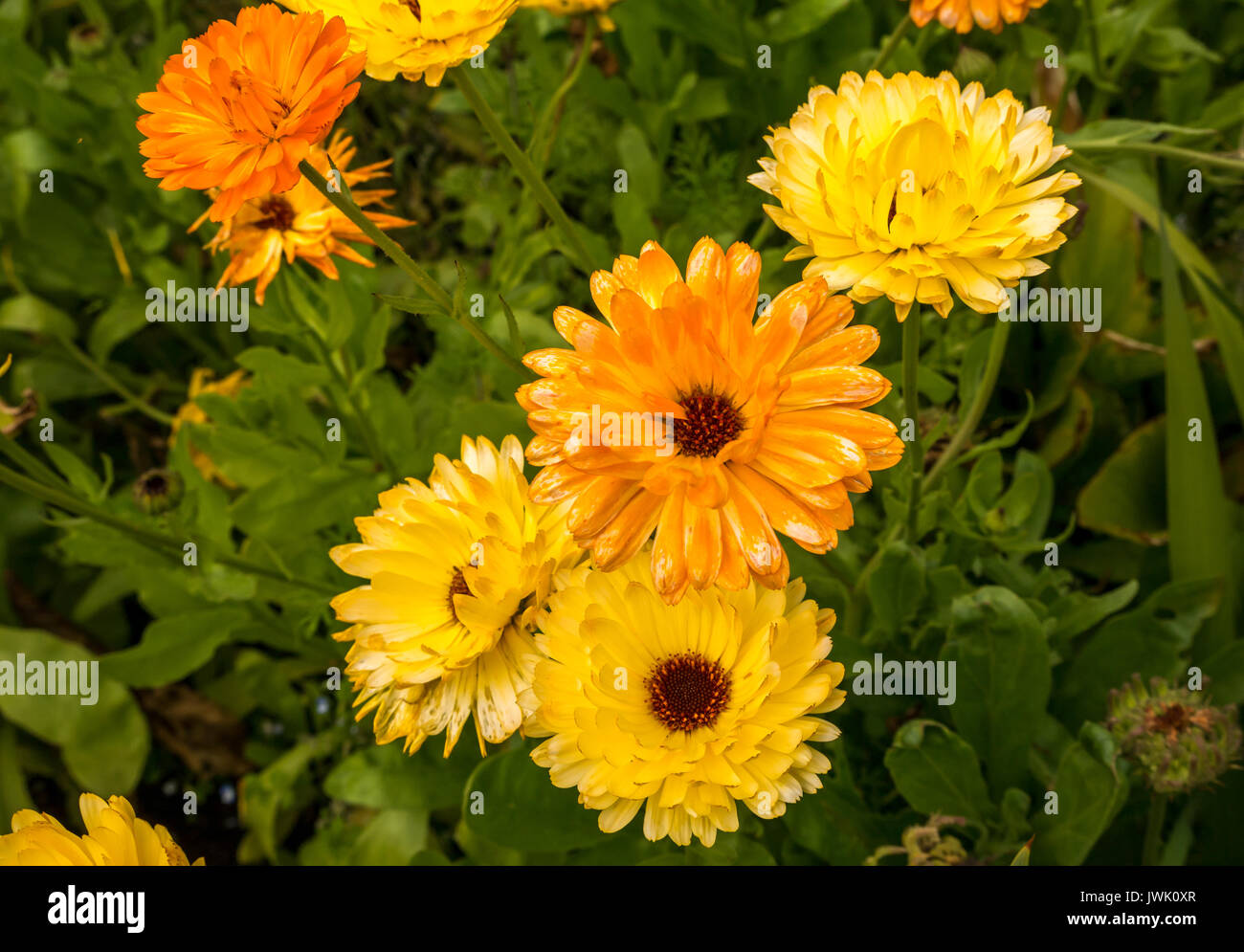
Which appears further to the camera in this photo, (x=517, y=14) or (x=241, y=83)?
(x=517, y=14)

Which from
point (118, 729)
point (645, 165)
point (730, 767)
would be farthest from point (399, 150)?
point (730, 767)

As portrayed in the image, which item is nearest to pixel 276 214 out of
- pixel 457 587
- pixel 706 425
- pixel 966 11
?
pixel 457 587

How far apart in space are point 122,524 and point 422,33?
0.63 metres

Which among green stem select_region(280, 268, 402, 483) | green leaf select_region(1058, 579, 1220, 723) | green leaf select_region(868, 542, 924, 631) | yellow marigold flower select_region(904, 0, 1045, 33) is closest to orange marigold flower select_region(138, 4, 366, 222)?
green stem select_region(280, 268, 402, 483)

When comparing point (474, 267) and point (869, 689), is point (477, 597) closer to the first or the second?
point (869, 689)

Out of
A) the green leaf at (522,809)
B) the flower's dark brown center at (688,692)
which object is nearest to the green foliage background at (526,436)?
the green leaf at (522,809)

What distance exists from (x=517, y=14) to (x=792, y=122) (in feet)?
3.25

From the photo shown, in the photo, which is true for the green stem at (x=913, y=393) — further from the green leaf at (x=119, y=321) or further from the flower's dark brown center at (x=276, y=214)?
the green leaf at (x=119, y=321)

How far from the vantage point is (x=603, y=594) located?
2.84ft

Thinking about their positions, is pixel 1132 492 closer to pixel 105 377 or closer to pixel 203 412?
pixel 203 412

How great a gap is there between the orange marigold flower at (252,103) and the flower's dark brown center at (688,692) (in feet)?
1.69

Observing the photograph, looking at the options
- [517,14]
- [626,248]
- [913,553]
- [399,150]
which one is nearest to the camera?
[913,553]

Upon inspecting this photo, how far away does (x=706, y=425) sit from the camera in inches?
31.8

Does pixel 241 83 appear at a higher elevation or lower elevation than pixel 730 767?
higher
